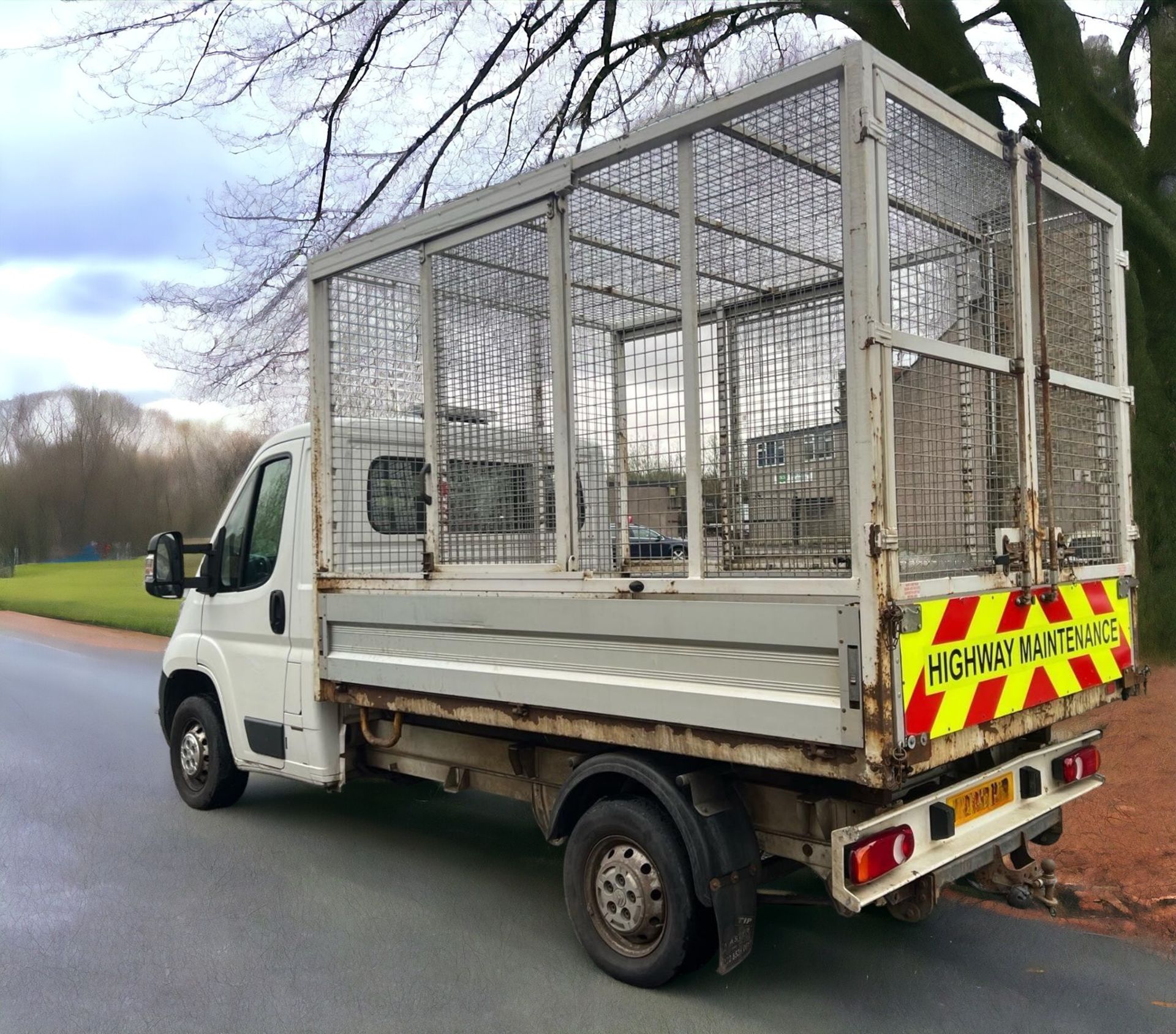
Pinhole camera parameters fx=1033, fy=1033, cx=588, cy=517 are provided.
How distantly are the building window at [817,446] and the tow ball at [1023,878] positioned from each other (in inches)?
Answer: 71.7

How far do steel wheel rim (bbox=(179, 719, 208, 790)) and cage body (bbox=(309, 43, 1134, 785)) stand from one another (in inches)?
66.1

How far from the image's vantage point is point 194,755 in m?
6.49

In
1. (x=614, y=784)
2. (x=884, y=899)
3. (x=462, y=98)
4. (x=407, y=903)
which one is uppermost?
(x=462, y=98)

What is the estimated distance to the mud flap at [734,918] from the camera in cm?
356

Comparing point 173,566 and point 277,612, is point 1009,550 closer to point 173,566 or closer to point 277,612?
point 277,612

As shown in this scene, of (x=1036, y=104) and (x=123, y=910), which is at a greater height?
(x=1036, y=104)

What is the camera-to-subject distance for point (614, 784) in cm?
408

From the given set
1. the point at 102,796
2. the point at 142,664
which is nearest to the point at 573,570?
the point at 102,796

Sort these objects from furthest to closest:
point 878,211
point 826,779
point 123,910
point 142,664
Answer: point 142,664, point 123,910, point 826,779, point 878,211

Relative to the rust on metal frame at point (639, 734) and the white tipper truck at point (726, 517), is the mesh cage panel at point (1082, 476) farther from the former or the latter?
the rust on metal frame at point (639, 734)

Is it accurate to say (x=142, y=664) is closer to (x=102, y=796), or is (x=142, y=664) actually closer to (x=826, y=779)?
(x=102, y=796)

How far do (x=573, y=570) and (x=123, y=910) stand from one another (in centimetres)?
280

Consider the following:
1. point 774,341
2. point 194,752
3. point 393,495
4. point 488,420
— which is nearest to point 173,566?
point 194,752

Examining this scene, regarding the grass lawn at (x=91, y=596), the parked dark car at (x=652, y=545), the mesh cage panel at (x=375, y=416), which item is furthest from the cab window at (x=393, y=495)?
the grass lawn at (x=91, y=596)
